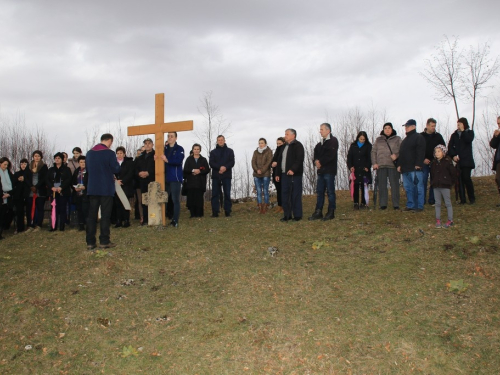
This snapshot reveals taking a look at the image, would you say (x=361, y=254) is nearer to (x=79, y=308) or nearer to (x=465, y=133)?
(x=79, y=308)

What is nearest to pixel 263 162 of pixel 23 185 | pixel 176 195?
pixel 176 195

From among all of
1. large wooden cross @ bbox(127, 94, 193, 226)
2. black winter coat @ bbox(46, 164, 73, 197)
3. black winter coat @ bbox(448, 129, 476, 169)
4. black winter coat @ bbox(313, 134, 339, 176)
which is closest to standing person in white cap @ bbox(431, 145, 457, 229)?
black winter coat @ bbox(313, 134, 339, 176)

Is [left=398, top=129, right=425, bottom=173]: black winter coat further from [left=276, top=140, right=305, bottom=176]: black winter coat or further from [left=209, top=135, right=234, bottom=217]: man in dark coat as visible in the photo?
[left=209, top=135, right=234, bottom=217]: man in dark coat

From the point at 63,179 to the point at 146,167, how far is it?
215 centimetres

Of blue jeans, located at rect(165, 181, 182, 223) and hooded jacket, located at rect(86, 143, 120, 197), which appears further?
blue jeans, located at rect(165, 181, 182, 223)

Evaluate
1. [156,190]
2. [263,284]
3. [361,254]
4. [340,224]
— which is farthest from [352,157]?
[263,284]

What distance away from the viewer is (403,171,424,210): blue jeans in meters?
10.2

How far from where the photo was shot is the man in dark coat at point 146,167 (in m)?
11.4

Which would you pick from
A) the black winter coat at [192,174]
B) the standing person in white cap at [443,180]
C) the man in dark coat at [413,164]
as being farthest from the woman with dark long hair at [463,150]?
the black winter coat at [192,174]

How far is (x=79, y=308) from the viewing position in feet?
19.6

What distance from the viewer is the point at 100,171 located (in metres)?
8.16

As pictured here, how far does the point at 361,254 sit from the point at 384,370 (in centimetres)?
306

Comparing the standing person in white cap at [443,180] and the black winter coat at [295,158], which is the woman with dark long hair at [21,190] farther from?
the standing person in white cap at [443,180]

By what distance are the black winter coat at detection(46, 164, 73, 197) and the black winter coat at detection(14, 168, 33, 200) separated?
62 centimetres
